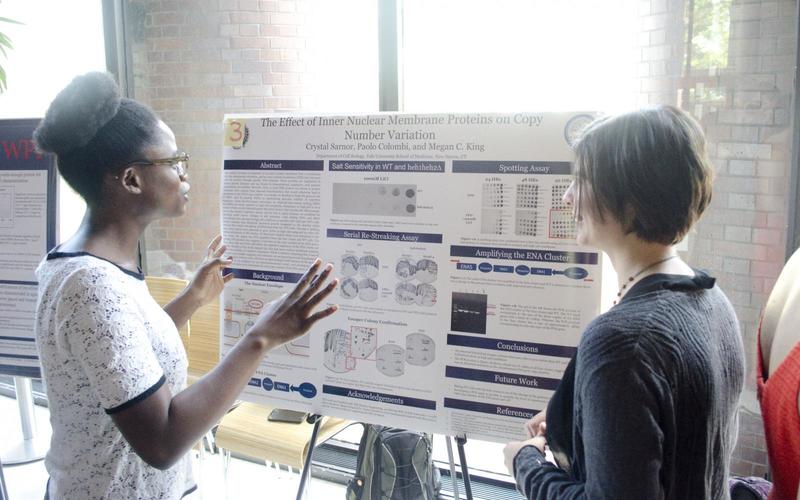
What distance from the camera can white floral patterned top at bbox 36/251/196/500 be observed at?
3.98ft

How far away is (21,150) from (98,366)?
2.26 metres

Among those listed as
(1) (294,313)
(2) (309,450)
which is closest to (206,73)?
(2) (309,450)

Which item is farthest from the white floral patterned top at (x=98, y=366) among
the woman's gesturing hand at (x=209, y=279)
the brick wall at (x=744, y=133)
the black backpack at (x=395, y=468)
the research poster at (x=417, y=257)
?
the brick wall at (x=744, y=133)

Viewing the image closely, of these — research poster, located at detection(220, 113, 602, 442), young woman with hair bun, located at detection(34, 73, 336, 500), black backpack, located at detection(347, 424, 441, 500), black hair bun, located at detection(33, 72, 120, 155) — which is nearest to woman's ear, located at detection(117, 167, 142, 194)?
young woman with hair bun, located at detection(34, 73, 336, 500)

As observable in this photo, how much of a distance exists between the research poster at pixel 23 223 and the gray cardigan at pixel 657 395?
2.77m

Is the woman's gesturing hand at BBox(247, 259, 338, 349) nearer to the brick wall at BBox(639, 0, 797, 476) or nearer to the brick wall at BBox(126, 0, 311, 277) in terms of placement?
the brick wall at BBox(639, 0, 797, 476)

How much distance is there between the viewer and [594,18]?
2.76 m

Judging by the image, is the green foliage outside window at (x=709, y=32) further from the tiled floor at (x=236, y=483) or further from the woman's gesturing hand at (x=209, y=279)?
the tiled floor at (x=236, y=483)

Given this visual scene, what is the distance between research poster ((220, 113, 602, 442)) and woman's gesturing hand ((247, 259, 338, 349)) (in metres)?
0.58

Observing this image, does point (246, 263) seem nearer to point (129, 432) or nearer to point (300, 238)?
point (300, 238)

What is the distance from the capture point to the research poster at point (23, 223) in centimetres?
296

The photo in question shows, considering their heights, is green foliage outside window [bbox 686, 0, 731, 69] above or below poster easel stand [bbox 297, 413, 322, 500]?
above

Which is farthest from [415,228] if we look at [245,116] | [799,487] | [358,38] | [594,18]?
[358,38]

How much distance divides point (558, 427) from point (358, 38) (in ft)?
8.54
